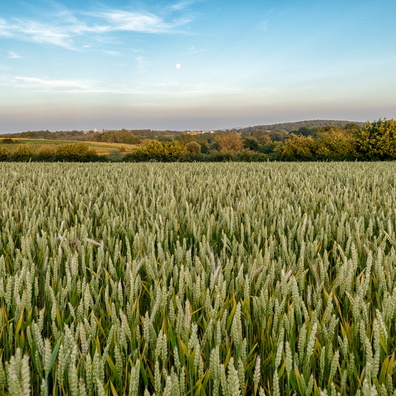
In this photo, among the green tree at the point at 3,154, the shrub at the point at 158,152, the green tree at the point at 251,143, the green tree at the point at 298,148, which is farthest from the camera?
the green tree at the point at 251,143

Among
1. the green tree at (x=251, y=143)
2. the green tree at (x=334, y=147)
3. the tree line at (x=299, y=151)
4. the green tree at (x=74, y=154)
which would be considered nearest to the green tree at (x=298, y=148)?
the tree line at (x=299, y=151)

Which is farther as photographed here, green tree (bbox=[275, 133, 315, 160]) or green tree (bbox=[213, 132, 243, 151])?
green tree (bbox=[213, 132, 243, 151])

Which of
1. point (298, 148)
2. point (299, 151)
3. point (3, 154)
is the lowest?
point (299, 151)

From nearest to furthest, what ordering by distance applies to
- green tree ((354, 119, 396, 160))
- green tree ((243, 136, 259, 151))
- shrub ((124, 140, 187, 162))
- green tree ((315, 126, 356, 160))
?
green tree ((354, 119, 396, 160)) < green tree ((315, 126, 356, 160)) < shrub ((124, 140, 187, 162)) < green tree ((243, 136, 259, 151))

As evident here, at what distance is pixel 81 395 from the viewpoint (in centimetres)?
70

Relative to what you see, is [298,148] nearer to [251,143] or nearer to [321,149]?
[321,149]

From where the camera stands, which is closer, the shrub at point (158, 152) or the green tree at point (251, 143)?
the shrub at point (158, 152)

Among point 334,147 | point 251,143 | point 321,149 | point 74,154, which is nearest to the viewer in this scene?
point 334,147

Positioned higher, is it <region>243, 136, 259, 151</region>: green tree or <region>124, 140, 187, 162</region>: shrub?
<region>243, 136, 259, 151</region>: green tree

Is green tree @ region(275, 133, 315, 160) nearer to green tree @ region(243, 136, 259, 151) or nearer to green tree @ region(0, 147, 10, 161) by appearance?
green tree @ region(0, 147, 10, 161)

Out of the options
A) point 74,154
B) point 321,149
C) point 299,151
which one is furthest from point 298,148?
point 74,154

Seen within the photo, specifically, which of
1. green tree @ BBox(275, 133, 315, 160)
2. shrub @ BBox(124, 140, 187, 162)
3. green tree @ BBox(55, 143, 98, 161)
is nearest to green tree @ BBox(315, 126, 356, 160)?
green tree @ BBox(275, 133, 315, 160)

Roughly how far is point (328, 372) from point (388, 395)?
15 centimetres

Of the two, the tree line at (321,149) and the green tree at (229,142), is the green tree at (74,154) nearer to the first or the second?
the tree line at (321,149)
